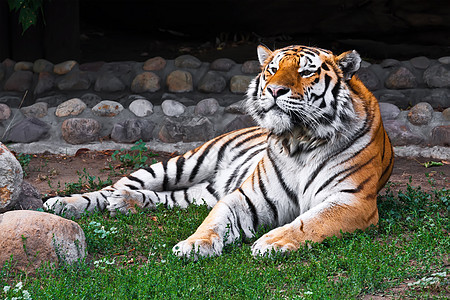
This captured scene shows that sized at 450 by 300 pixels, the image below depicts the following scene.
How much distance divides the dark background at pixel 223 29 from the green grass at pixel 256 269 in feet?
13.9

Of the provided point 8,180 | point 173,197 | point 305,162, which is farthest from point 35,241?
point 173,197

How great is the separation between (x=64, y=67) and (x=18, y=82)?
2.00 ft

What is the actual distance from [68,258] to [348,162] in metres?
1.92

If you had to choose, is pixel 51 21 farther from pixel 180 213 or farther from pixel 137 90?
pixel 180 213

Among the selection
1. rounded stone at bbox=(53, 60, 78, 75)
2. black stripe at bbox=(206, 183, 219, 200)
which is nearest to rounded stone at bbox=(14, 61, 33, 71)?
rounded stone at bbox=(53, 60, 78, 75)

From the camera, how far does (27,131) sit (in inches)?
291

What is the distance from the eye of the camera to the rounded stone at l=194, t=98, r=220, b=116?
748 cm

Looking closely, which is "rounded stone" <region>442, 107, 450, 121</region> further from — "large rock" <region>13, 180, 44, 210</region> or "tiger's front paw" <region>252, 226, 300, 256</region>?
"large rock" <region>13, 180, 44, 210</region>

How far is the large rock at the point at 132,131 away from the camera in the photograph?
24.2 ft

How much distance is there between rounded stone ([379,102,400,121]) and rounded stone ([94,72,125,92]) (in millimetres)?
3157

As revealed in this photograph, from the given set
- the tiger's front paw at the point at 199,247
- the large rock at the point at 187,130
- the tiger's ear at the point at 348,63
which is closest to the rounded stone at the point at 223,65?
the large rock at the point at 187,130

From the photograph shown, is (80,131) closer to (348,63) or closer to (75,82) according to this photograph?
(75,82)

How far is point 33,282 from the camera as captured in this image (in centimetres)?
342

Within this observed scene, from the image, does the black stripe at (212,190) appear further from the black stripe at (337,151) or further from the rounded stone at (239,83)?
the rounded stone at (239,83)
